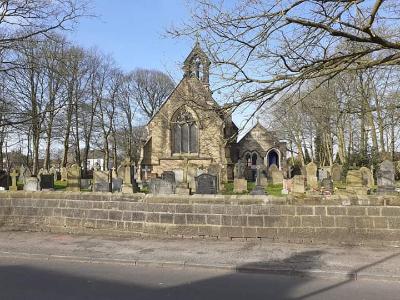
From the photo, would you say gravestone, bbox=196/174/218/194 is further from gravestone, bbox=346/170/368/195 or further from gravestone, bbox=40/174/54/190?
gravestone, bbox=40/174/54/190

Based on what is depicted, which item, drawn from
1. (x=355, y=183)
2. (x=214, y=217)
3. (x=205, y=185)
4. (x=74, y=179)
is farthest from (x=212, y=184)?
(x=214, y=217)

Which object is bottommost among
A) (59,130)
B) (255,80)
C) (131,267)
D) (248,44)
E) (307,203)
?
(131,267)

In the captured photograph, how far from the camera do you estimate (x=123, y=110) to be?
6206 cm

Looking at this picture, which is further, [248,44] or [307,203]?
[307,203]

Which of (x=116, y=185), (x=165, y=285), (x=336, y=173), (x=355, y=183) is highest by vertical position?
(x=336, y=173)

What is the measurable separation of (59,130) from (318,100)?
89.2ft

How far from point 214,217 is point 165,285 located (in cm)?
367

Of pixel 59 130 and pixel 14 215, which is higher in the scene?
pixel 59 130

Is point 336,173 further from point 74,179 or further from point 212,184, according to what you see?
point 74,179

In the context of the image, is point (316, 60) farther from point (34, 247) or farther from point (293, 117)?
point (293, 117)

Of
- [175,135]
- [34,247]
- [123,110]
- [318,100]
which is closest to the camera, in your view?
[34,247]

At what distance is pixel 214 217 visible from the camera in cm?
1016

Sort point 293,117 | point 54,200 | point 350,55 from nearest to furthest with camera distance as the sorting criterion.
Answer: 1. point 350,55
2. point 54,200
3. point 293,117

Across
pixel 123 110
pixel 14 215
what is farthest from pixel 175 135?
pixel 14 215
